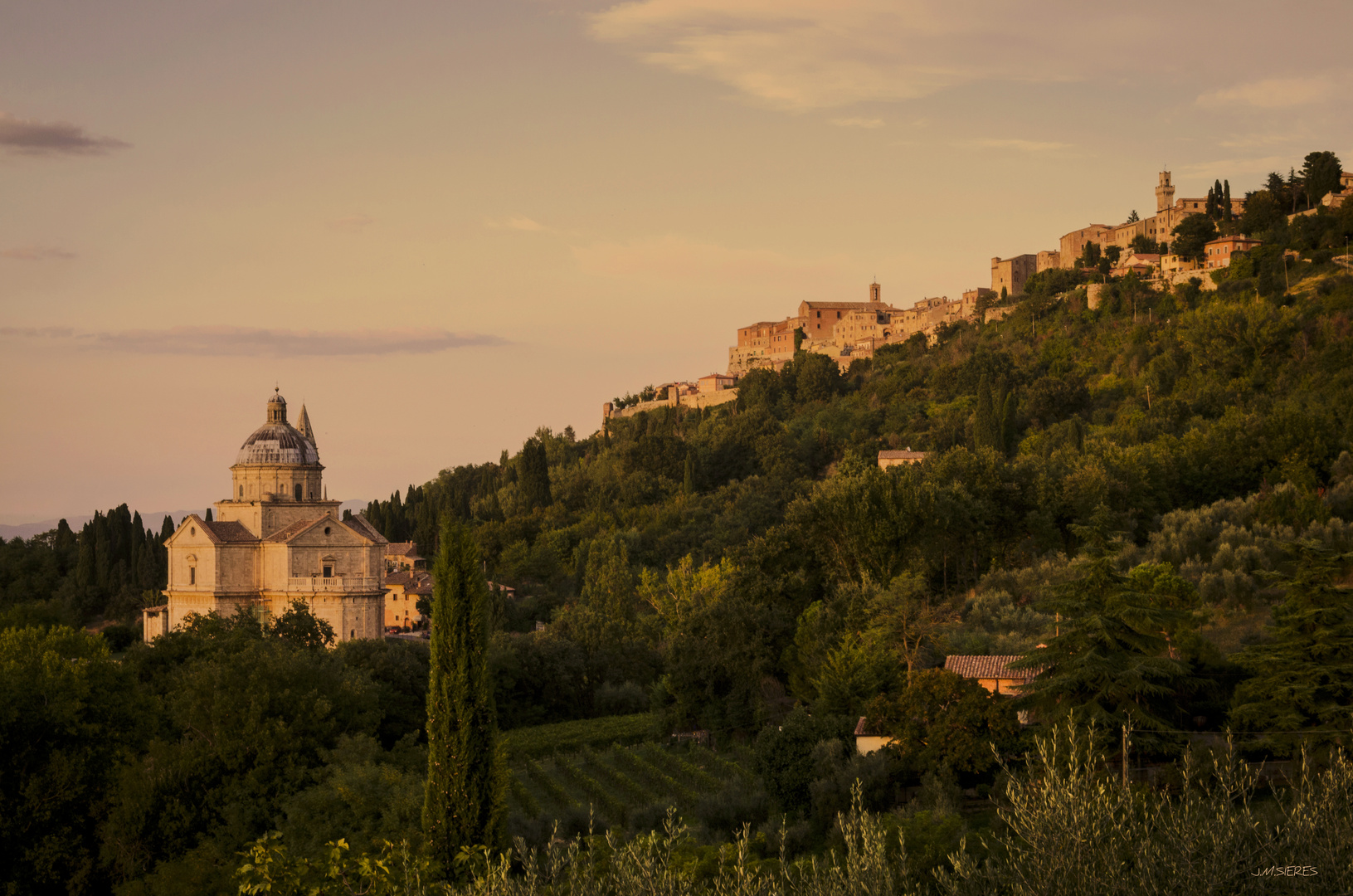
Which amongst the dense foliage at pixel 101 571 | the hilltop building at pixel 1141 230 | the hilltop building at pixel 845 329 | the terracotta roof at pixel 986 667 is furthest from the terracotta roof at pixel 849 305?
the terracotta roof at pixel 986 667

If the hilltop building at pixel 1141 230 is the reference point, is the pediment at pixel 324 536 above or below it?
below

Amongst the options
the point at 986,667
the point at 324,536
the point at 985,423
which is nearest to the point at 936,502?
the point at 986,667

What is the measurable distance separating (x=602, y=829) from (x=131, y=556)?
46113 mm

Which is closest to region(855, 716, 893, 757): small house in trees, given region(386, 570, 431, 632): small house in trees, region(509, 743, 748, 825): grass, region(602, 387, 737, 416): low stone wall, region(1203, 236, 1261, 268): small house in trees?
region(509, 743, 748, 825): grass

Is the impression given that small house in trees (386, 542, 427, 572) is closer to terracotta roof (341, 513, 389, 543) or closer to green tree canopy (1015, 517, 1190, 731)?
terracotta roof (341, 513, 389, 543)

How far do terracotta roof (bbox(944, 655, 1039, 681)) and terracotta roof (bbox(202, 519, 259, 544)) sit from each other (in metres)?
27.2

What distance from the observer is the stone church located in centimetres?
4169

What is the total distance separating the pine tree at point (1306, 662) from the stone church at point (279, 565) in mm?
30280

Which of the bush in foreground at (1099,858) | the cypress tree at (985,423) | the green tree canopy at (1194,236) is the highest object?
the green tree canopy at (1194,236)

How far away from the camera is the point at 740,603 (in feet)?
103

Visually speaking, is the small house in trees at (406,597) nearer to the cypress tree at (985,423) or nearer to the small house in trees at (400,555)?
the small house in trees at (400,555)

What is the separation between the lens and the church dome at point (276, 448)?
147 ft

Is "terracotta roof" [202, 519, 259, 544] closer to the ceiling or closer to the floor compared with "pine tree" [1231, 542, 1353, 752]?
closer to the ceiling

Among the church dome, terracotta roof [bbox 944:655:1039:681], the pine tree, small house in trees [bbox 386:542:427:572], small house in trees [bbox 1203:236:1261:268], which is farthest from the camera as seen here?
small house in trees [bbox 1203:236:1261:268]
